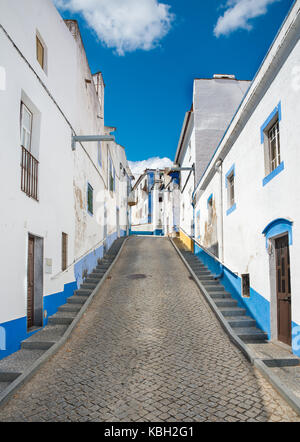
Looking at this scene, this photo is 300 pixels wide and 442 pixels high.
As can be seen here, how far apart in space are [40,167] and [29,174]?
0.68 metres

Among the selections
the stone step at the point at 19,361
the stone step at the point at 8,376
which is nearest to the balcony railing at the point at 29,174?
the stone step at the point at 19,361

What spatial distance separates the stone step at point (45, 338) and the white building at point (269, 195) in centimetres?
449

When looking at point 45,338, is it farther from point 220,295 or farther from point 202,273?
point 202,273

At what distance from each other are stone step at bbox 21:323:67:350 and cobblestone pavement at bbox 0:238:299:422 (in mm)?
307

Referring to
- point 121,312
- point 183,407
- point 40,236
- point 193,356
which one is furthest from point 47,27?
point 183,407

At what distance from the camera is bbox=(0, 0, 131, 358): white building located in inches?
276

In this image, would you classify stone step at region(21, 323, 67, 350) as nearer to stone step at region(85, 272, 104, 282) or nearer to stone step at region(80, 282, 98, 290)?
stone step at region(80, 282, 98, 290)

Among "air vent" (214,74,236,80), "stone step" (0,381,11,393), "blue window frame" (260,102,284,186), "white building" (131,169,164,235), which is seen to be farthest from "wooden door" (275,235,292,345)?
"white building" (131,169,164,235)

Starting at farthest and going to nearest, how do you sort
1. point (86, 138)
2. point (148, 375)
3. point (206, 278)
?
point (206, 278) < point (86, 138) < point (148, 375)

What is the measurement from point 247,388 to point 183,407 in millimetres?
1202

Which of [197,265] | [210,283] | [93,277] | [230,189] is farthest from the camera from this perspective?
[197,265]

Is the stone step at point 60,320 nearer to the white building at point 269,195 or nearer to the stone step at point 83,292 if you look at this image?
the stone step at point 83,292

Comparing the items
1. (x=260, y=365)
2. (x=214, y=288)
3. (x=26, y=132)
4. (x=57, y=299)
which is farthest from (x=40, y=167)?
(x=214, y=288)

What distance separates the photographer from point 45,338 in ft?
25.9
